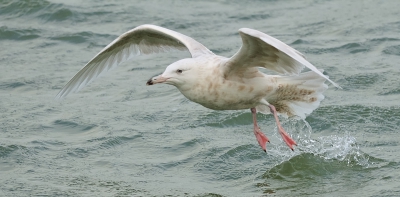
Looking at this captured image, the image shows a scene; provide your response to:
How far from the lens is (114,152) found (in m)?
9.17

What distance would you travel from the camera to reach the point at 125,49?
8.98 meters

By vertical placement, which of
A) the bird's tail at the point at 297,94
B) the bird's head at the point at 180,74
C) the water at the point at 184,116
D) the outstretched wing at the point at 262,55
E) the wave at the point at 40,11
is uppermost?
the outstretched wing at the point at 262,55

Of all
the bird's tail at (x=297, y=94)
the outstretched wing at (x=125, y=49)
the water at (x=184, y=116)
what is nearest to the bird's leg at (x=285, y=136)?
the bird's tail at (x=297, y=94)

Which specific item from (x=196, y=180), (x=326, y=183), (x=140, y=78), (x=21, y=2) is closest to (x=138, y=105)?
(x=140, y=78)

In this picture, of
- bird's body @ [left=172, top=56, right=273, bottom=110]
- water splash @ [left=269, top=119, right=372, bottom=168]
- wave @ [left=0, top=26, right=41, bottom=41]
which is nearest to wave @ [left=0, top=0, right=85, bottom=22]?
wave @ [left=0, top=26, right=41, bottom=41]

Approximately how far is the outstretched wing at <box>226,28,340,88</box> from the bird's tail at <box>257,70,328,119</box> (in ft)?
0.98

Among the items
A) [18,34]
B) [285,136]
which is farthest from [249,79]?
[18,34]

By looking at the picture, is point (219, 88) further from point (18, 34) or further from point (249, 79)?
point (18, 34)

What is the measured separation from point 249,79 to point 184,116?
2913 mm

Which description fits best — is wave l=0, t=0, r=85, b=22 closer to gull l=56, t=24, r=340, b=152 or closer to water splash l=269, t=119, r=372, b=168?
gull l=56, t=24, r=340, b=152

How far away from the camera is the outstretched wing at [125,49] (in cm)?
854

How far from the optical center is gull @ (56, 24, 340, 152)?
7.06 meters

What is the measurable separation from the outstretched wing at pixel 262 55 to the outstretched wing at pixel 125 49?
3.94 ft

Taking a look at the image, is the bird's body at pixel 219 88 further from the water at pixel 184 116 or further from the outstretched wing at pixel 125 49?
the outstretched wing at pixel 125 49
